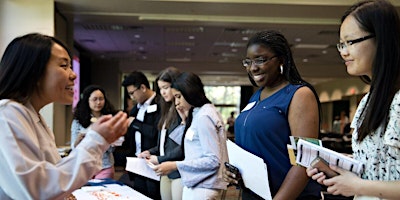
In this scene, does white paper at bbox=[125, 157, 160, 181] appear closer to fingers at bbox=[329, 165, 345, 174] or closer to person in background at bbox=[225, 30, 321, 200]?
person in background at bbox=[225, 30, 321, 200]

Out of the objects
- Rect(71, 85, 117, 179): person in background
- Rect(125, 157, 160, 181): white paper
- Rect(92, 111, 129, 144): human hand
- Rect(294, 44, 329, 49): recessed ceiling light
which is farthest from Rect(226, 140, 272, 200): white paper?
Rect(294, 44, 329, 49): recessed ceiling light

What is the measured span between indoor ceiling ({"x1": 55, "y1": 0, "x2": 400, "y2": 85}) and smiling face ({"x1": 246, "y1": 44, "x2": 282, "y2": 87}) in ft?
8.46

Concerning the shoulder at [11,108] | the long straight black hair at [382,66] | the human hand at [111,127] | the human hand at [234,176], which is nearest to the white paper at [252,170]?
the human hand at [234,176]

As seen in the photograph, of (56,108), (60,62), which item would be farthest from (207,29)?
(60,62)

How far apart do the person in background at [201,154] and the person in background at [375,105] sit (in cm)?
106

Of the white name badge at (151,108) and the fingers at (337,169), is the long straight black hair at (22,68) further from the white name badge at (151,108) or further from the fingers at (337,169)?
the white name badge at (151,108)

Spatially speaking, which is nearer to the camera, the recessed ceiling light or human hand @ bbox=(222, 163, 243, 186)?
human hand @ bbox=(222, 163, 243, 186)

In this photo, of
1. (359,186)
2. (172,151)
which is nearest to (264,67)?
(359,186)

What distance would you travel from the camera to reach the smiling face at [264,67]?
1.53m

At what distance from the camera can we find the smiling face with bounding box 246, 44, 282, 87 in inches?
60.2

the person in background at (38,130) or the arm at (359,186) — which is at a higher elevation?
the person in background at (38,130)

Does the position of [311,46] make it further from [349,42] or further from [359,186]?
[359,186]

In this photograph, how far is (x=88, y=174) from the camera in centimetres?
99

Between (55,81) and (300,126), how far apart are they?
2.76ft
